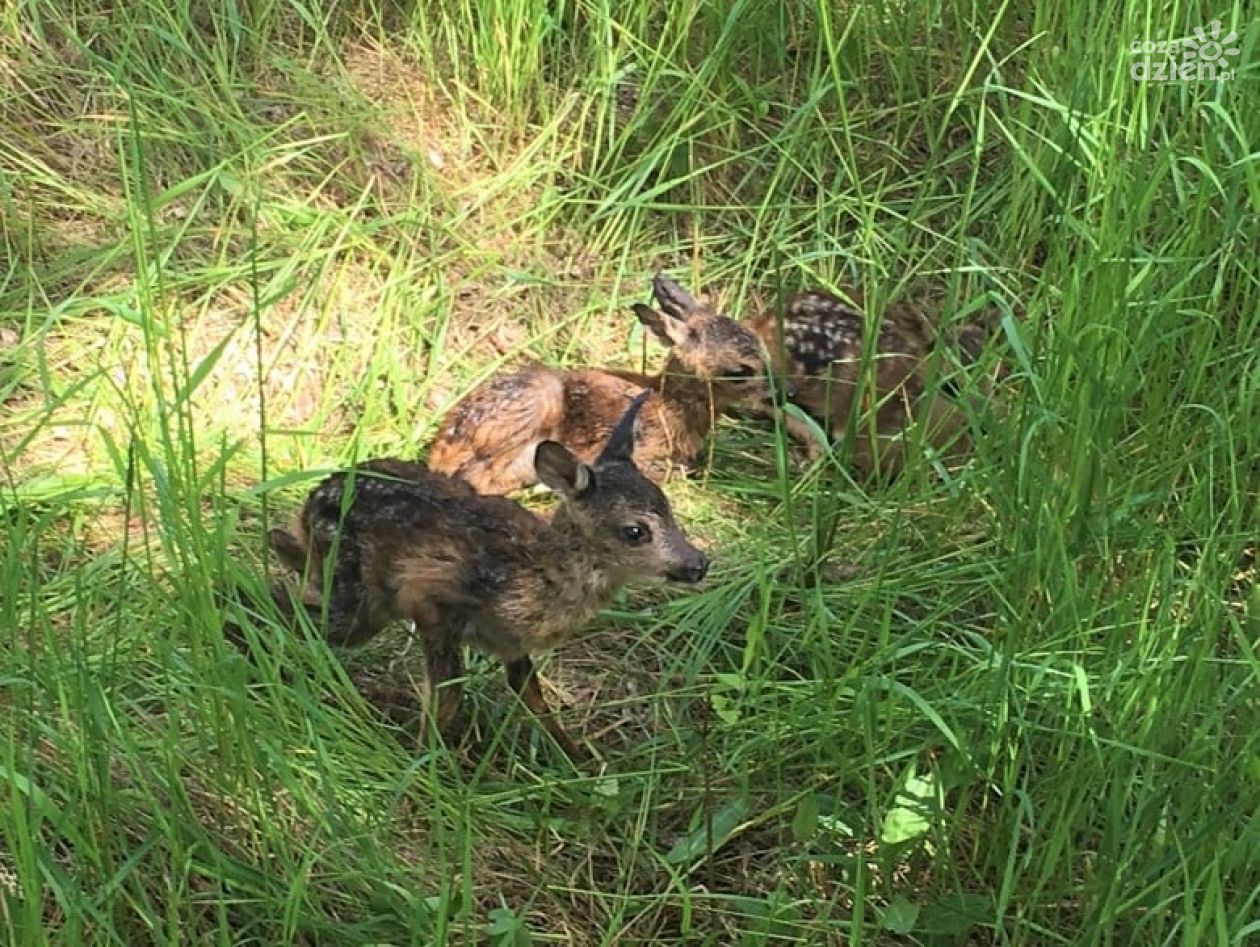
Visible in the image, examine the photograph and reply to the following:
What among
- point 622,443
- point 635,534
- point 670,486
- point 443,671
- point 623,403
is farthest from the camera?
point 623,403

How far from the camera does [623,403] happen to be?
4.77m

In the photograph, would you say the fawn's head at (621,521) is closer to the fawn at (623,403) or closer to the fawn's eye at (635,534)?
the fawn's eye at (635,534)

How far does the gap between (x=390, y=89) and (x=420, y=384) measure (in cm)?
124

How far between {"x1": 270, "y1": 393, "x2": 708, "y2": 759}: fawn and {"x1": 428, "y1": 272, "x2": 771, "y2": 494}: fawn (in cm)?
73

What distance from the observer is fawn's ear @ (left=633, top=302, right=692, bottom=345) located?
4.81m

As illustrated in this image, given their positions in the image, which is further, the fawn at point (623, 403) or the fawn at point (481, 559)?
the fawn at point (623, 403)

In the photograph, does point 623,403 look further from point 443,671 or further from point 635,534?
point 443,671

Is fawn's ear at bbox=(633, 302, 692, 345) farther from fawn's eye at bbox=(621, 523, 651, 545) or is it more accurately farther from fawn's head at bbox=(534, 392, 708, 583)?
fawn's eye at bbox=(621, 523, 651, 545)

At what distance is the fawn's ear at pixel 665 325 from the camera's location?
15.8ft

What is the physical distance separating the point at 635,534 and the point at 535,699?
0.43 m

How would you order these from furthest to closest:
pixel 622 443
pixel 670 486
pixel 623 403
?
pixel 623 403, pixel 670 486, pixel 622 443

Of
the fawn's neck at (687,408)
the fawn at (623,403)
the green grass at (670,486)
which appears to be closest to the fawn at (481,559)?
the green grass at (670,486)

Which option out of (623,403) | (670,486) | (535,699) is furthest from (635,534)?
(623,403)

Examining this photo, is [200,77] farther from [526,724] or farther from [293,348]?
[526,724]
